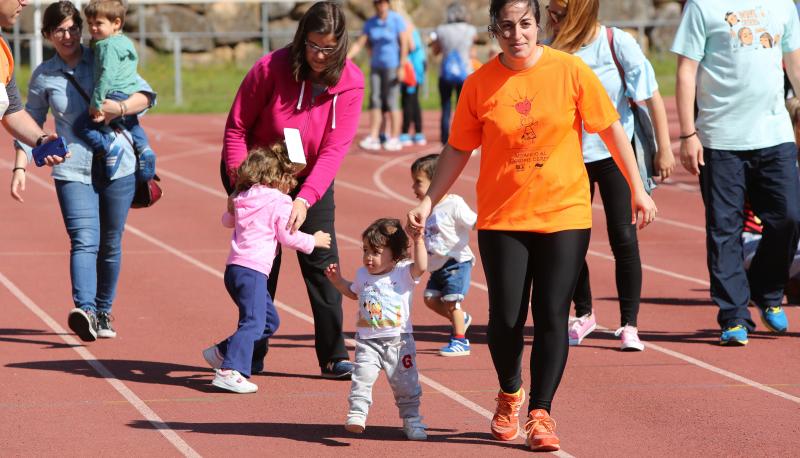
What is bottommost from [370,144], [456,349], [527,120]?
[370,144]

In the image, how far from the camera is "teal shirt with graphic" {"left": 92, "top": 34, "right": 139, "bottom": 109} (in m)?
8.64

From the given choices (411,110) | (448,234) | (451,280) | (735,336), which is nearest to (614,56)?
(448,234)

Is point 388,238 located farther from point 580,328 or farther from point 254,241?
point 580,328

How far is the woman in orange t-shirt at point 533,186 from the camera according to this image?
6195 millimetres

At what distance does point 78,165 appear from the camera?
8781 mm

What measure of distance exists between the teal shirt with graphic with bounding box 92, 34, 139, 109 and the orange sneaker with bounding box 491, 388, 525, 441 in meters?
3.42

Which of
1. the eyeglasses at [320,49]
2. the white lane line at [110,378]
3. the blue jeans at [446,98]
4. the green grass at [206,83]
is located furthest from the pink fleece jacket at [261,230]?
the green grass at [206,83]

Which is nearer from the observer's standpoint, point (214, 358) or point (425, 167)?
point (214, 358)

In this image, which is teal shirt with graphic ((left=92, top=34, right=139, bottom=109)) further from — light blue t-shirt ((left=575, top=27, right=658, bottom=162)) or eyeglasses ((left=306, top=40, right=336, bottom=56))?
light blue t-shirt ((left=575, top=27, right=658, bottom=162))

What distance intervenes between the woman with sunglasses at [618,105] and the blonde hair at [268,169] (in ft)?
5.69

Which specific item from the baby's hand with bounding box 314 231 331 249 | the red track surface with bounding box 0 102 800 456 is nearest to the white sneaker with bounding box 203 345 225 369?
the red track surface with bounding box 0 102 800 456

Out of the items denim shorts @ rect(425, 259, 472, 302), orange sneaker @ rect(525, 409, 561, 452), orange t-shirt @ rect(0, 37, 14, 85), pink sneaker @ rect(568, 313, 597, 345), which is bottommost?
pink sneaker @ rect(568, 313, 597, 345)

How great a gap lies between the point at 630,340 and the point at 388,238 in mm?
2354

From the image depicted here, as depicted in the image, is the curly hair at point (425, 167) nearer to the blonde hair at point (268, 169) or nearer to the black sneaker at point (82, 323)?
the blonde hair at point (268, 169)
